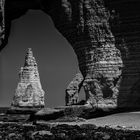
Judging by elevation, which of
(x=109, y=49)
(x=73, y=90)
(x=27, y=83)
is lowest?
(x=73, y=90)

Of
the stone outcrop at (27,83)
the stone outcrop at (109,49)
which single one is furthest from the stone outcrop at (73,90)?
the stone outcrop at (27,83)

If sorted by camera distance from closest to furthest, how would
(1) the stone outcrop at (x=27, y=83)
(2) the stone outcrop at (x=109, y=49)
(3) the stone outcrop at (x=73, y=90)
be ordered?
(2) the stone outcrop at (x=109, y=49) → (3) the stone outcrop at (x=73, y=90) → (1) the stone outcrop at (x=27, y=83)

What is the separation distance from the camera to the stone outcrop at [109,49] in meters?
18.3

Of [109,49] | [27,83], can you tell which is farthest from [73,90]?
[27,83]

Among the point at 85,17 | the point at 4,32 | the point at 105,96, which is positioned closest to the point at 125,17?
the point at 85,17

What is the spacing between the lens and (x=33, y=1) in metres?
22.7

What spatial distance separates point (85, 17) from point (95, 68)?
2.39 meters

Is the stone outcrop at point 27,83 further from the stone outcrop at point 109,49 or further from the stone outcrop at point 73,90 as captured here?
the stone outcrop at point 109,49

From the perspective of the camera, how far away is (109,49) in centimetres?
1859

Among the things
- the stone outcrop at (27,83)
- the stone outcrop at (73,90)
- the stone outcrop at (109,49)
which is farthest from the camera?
the stone outcrop at (27,83)

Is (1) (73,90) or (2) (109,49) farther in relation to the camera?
(1) (73,90)

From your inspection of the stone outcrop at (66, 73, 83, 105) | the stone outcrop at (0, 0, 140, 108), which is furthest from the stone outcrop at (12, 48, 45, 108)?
the stone outcrop at (0, 0, 140, 108)

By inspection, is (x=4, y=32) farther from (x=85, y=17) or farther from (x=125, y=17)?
(x=125, y=17)

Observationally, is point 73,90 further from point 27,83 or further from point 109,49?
point 27,83
